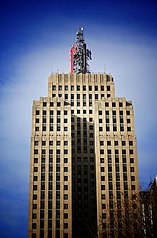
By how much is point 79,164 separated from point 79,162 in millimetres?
648

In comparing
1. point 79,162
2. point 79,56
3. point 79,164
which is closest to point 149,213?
point 79,164

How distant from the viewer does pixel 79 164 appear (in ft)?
343

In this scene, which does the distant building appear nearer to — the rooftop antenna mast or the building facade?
the building facade

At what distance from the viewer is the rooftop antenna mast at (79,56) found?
126812 millimetres

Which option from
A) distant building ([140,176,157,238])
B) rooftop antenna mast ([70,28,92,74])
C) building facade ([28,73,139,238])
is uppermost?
rooftop antenna mast ([70,28,92,74])

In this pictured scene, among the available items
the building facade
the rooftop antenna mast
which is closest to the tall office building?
the building facade

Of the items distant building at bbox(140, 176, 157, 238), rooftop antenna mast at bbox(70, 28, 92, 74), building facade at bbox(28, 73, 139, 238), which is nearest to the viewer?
distant building at bbox(140, 176, 157, 238)

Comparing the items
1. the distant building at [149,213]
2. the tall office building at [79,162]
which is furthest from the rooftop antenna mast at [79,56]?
the distant building at [149,213]

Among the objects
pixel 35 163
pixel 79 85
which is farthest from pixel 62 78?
pixel 35 163

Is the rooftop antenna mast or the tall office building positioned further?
the rooftop antenna mast

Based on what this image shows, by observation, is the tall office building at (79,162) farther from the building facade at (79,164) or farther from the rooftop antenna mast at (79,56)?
the rooftop antenna mast at (79,56)

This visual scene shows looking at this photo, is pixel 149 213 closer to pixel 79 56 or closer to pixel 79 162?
pixel 79 162

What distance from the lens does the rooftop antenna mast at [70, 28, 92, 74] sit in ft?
416

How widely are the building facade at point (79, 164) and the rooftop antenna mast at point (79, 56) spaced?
58.2ft
